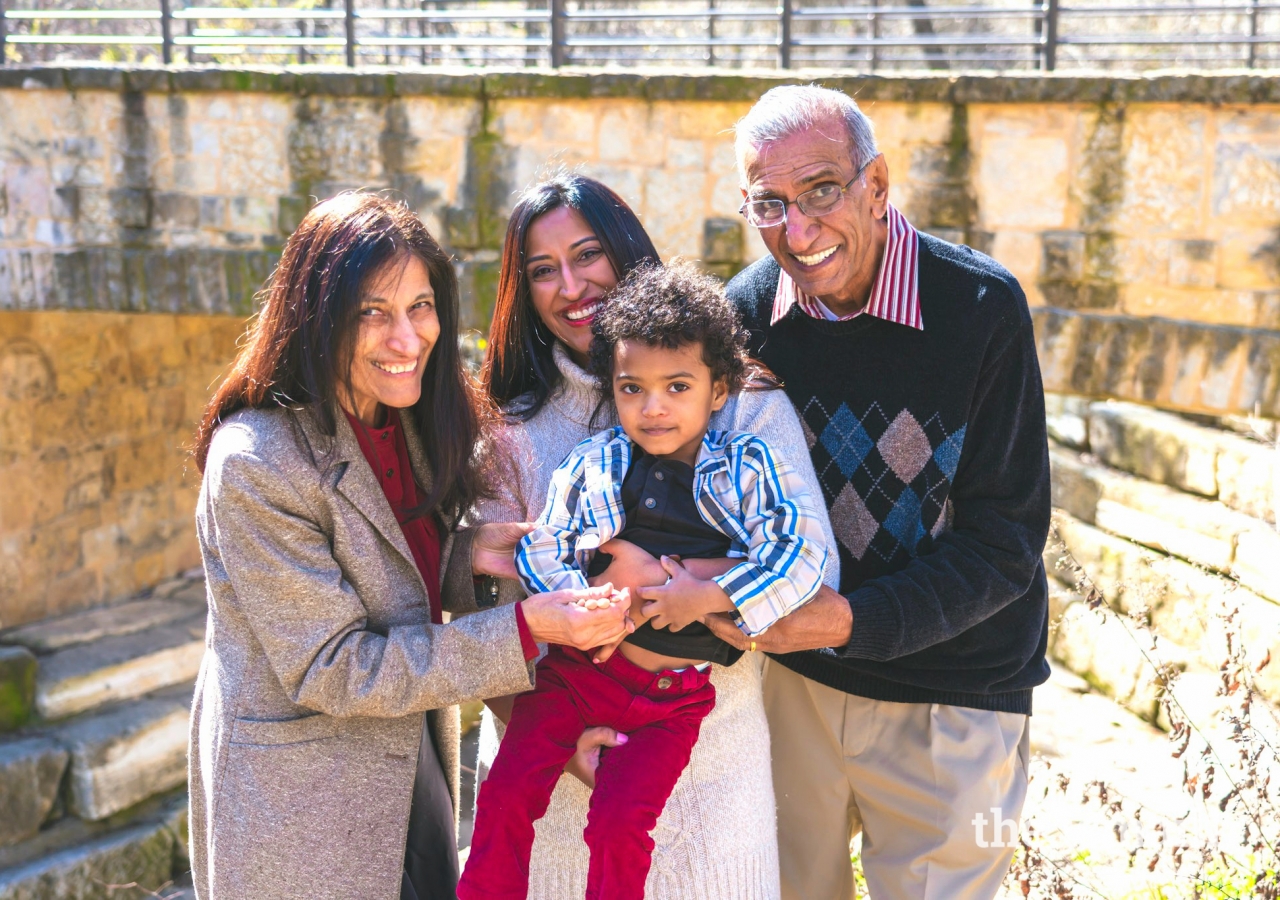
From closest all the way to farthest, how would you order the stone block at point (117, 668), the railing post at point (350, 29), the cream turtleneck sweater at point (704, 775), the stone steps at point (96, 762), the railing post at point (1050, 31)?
the cream turtleneck sweater at point (704, 775), the railing post at point (1050, 31), the railing post at point (350, 29), the stone steps at point (96, 762), the stone block at point (117, 668)

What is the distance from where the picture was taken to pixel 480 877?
209cm

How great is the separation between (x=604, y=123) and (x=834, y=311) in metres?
3.15

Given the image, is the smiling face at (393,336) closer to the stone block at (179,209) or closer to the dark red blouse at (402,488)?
the dark red blouse at (402,488)

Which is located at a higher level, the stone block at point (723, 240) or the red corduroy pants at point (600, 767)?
the stone block at point (723, 240)

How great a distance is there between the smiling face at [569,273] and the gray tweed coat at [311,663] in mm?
536

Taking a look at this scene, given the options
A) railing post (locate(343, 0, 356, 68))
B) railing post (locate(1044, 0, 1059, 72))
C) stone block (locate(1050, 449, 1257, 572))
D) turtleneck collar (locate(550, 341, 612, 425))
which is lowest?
stone block (locate(1050, 449, 1257, 572))

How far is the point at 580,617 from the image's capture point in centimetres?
207

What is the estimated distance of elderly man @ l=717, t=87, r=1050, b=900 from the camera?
238 centimetres

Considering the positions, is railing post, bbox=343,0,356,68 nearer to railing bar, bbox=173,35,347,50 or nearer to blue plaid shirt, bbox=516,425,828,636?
railing bar, bbox=173,35,347,50

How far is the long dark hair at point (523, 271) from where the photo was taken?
2490mm

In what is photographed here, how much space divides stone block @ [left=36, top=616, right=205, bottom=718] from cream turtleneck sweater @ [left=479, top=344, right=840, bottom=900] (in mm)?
6349

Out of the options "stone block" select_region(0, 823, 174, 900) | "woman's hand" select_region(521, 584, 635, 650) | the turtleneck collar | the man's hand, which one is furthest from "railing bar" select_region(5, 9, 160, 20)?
the man's hand

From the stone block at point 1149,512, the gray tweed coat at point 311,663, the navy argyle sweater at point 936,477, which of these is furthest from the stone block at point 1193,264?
the gray tweed coat at point 311,663

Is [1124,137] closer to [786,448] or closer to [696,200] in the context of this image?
[696,200]
